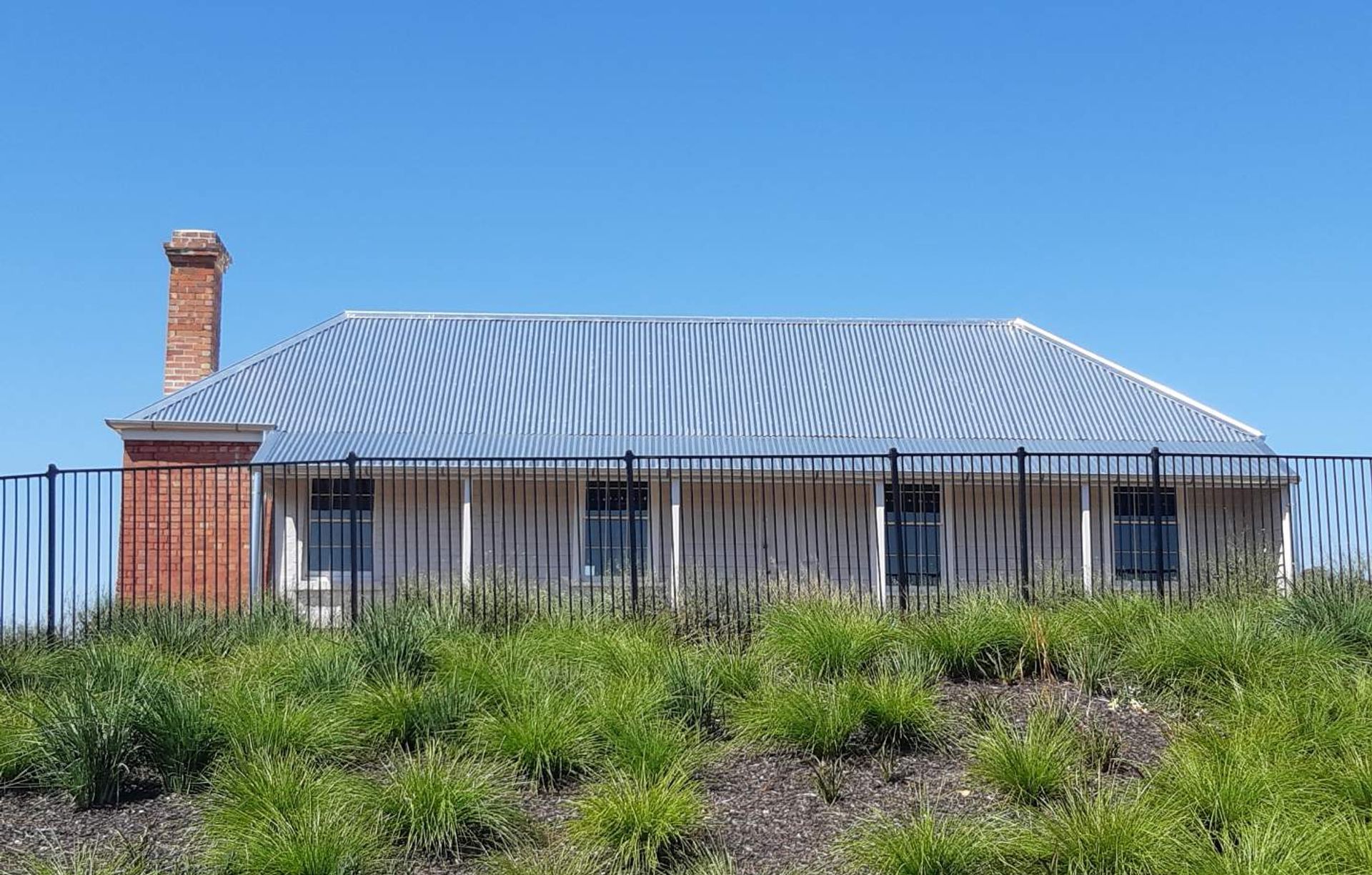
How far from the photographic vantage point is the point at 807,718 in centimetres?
932

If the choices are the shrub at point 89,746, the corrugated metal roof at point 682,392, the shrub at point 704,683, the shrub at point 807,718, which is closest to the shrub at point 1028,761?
the shrub at point 807,718

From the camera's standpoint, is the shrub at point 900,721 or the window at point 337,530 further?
the window at point 337,530

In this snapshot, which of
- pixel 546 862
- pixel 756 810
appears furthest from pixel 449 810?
pixel 756 810

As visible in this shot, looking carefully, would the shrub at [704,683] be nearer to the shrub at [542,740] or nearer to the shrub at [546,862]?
the shrub at [542,740]

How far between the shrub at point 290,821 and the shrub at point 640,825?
3.83ft

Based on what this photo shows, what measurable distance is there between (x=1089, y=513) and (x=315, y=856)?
15656 millimetres

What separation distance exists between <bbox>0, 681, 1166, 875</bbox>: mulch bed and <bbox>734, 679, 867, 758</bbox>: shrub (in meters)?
0.14

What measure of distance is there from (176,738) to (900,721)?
4637 mm

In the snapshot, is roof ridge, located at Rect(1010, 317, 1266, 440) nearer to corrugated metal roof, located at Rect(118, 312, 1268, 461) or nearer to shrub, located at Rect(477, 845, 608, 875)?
corrugated metal roof, located at Rect(118, 312, 1268, 461)

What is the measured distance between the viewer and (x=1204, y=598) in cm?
1285

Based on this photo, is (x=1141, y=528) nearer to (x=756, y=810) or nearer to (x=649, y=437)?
(x=649, y=437)

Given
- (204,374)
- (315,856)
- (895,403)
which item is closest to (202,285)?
(204,374)

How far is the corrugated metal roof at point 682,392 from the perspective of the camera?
21.9 meters

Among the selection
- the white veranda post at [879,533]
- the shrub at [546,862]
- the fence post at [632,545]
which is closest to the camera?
the shrub at [546,862]
